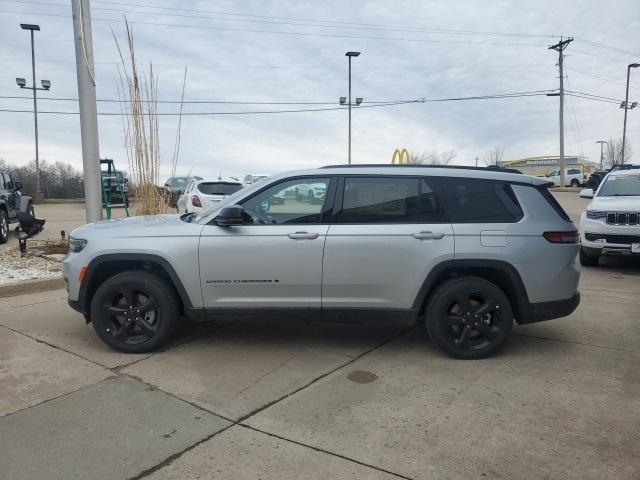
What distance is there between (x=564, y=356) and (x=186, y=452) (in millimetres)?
3391

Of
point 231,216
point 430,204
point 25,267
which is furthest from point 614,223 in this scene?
point 25,267

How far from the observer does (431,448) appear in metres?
3.01

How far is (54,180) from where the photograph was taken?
38.5 m

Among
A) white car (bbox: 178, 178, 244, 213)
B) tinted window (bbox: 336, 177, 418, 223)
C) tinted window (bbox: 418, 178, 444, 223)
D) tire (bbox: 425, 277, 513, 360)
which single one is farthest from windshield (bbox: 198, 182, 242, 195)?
tire (bbox: 425, 277, 513, 360)

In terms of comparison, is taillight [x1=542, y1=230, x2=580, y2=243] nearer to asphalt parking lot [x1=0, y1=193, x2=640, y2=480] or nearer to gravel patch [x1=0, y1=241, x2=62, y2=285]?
asphalt parking lot [x1=0, y1=193, x2=640, y2=480]

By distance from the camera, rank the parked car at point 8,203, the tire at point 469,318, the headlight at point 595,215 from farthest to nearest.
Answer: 1. the parked car at point 8,203
2. the headlight at point 595,215
3. the tire at point 469,318

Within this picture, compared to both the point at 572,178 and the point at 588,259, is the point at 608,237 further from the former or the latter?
the point at 572,178

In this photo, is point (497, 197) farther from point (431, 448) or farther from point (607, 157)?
point (607, 157)

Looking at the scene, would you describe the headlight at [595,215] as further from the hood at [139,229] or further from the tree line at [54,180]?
the tree line at [54,180]

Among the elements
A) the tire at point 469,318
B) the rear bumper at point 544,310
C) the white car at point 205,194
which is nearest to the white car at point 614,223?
the rear bumper at point 544,310

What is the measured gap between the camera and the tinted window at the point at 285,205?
174 inches

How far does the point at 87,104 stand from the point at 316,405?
6174 millimetres

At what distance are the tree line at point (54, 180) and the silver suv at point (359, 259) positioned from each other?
3363 centimetres

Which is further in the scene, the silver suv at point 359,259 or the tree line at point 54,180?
the tree line at point 54,180
